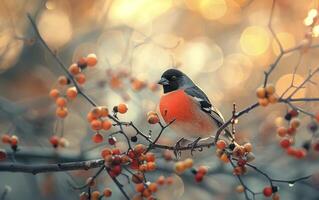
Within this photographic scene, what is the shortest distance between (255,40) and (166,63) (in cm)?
237

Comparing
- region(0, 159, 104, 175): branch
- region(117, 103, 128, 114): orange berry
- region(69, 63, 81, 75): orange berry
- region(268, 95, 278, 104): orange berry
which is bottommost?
region(0, 159, 104, 175): branch

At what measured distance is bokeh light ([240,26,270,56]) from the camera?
25.5ft

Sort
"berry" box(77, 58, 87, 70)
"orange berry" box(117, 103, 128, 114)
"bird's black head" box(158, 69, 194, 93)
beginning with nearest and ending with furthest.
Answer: "orange berry" box(117, 103, 128, 114) → "berry" box(77, 58, 87, 70) → "bird's black head" box(158, 69, 194, 93)

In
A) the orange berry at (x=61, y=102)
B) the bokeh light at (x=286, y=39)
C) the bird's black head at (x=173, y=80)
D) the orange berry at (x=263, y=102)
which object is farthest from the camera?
the bokeh light at (x=286, y=39)

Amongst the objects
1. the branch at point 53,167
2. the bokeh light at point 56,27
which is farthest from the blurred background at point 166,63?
the branch at point 53,167

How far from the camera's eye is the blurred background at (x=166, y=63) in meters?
5.72

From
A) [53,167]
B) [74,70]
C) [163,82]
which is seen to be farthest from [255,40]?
[53,167]

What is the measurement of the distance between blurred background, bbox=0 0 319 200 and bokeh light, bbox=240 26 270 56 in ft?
0.06

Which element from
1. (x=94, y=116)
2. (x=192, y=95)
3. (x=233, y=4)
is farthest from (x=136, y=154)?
(x=233, y=4)

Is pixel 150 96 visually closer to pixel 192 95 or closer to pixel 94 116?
pixel 192 95

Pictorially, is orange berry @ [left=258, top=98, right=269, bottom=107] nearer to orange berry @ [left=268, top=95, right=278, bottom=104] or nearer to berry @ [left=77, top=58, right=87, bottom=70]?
orange berry @ [left=268, top=95, right=278, bottom=104]

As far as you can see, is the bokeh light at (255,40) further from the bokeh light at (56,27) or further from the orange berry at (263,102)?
the orange berry at (263,102)

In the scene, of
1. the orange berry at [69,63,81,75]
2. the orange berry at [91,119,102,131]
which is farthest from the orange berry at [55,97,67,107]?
the orange berry at [91,119,102,131]

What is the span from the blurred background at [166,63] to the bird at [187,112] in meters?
0.95
